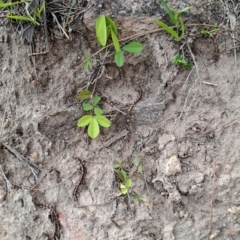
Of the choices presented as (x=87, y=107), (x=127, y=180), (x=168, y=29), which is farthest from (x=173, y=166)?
(x=168, y=29)

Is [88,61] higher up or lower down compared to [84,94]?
higher up

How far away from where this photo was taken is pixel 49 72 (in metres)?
1.87

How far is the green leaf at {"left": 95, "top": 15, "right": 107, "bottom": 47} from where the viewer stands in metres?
1.67

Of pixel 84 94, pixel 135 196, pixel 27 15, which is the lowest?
pixel 135 196

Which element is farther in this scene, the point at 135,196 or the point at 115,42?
the point at 135,196

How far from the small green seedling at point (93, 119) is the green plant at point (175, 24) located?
0.45 metres

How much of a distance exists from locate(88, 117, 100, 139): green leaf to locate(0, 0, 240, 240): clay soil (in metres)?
0.09

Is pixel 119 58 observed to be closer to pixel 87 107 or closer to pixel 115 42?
pixel 115 42

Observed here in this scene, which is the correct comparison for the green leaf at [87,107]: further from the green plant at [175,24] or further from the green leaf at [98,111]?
the green plant at [175,24]

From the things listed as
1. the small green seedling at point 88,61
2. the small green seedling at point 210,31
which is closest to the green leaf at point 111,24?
the small green seedling at point 88,61

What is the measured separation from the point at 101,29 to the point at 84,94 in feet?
1.08

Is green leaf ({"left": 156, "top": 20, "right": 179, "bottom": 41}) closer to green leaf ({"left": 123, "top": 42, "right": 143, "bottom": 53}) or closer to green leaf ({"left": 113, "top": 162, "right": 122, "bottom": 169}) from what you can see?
green leaf ({"left": 123, "top": 42, "right": 143, "bottom": 53})

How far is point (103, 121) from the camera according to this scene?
1.81m

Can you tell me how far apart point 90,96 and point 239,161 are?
30.2 inches
